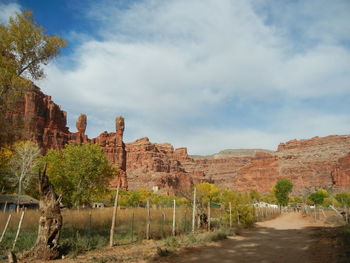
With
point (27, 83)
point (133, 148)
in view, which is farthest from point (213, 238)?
point (133, 148)

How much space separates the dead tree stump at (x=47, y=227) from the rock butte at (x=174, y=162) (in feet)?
306

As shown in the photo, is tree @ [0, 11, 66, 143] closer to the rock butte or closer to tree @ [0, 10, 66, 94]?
tree @ [0, 10, 66, 94]

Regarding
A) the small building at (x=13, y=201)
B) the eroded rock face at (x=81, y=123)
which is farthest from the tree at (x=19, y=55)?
the eroded rock face at (x=81, y=123)

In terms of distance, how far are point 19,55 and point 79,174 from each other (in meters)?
19.5

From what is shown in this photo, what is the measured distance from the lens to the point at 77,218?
16562 millimetres

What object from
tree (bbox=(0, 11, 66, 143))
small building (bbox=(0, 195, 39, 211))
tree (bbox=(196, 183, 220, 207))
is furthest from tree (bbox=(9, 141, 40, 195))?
tree (bbox=(0, 11, 66, 143))

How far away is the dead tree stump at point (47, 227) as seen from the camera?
9.53m

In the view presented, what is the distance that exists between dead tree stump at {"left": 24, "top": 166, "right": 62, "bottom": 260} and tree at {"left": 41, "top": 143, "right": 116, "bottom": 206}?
64.4 ft

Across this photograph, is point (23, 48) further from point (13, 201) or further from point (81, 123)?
point (81, 123)

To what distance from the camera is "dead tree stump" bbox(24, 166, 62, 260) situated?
9.53 metres

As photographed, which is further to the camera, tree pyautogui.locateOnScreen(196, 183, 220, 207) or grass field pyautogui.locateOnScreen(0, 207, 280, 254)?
tree pyautogui.locateOnScreen(196, 183, 220, 207)

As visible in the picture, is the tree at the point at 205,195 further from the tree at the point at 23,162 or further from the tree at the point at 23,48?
the tree at the point at 23,162

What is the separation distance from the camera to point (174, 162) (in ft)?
609

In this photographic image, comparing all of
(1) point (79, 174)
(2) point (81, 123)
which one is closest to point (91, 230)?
(1) point (79, 174)
